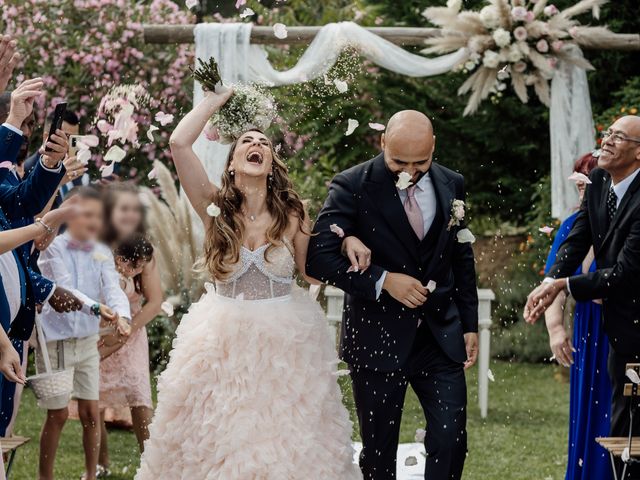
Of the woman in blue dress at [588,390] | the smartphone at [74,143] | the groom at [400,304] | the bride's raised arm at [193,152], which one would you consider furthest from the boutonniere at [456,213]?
the smartphone at [74,143]

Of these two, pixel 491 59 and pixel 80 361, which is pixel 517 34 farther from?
pixel 80 361

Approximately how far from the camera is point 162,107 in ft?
41.7

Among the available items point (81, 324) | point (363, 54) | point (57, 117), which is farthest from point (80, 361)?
point (363, 54)

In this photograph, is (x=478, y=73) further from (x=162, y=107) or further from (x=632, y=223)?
(x=632, y=223)

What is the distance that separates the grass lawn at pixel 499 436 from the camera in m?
7.29

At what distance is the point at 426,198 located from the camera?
202 inches

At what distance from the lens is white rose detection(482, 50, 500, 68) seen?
34.3ft

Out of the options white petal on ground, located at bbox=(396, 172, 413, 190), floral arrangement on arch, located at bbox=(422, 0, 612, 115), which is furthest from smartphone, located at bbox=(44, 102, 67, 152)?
floral arrangement on arch, located at bbox=(422, 0, 612, 115)

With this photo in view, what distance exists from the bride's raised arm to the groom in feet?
1.73

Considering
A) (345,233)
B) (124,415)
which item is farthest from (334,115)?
(345,233)

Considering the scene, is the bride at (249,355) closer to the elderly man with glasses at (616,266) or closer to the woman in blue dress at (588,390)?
the elderly man with glasses at (616,266)

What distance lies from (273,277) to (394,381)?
0.71 m

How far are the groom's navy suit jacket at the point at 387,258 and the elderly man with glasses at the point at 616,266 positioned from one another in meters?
0.44

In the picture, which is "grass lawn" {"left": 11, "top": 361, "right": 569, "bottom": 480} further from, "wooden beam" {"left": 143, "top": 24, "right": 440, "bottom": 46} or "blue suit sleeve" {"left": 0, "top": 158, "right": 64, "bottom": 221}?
"wooden beam" {"left": 143, "top": 24, "right": 440, "bottom": 46}
